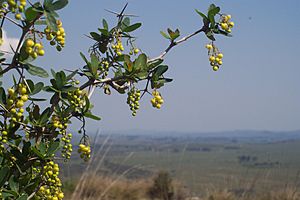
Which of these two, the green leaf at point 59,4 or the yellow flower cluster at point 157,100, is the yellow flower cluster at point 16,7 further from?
the yellow flower cluster at point 157,100

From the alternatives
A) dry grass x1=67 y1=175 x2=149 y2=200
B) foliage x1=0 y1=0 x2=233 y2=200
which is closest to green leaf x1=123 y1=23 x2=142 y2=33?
foliage x1=0 y1=0 x2=233 y2=200

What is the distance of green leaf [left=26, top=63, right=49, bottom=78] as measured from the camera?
3.82 ft

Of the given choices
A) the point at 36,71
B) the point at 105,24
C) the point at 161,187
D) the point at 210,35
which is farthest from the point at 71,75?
the point at 161,187

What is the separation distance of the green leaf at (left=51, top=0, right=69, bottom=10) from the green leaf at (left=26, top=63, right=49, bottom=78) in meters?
0.17

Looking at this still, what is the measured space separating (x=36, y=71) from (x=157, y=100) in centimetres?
45

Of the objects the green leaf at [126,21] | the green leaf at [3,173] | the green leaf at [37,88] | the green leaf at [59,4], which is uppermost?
the green leaf at [126,21]

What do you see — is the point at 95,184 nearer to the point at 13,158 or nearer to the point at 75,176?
the point at 75,176

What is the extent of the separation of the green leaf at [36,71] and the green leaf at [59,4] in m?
0.17

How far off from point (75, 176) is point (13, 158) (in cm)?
741

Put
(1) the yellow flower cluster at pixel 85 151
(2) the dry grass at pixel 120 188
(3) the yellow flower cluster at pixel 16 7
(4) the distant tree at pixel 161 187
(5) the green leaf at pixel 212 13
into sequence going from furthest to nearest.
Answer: (4) the distant tree at pixel 161 187, (2) the dry grass at pixel 120 188, (5) the green leaf at pixel 212 13, (1) the yellow flower cluster at pixel 85 151, (3) the yellow flower cluster at pixel 16 7

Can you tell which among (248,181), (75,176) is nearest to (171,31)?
(248,181)

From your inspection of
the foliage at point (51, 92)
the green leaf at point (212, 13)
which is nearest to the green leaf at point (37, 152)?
the foliage at point (51, 92)

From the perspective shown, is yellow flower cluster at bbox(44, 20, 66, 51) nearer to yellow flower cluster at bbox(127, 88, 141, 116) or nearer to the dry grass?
yellow flower cluster at bbox(127, 88, 141, 116)

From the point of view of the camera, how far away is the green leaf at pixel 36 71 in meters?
1.16
